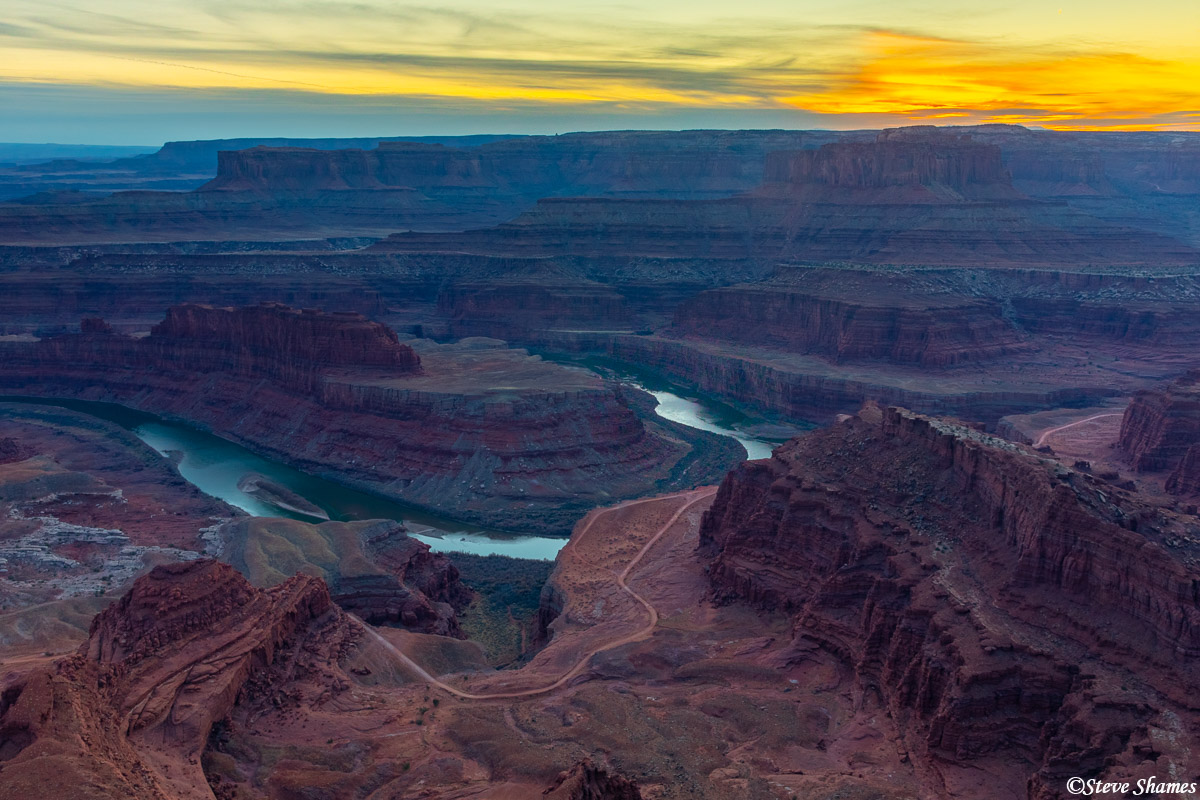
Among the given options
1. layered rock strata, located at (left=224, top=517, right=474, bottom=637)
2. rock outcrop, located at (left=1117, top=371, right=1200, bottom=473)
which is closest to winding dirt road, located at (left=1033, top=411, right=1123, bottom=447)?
rock outcrop, located at (left=1117, top=371, right=1200, bottom=473)

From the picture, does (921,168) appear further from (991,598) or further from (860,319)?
(991,598)

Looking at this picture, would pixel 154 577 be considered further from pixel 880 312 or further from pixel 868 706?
pixel 880 312

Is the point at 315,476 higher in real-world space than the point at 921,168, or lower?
lower

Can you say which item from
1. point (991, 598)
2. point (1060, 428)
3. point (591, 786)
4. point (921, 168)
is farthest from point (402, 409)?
point (921, 168)

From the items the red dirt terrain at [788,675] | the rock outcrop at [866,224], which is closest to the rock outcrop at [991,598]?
the red dirt terrain at [788,675]

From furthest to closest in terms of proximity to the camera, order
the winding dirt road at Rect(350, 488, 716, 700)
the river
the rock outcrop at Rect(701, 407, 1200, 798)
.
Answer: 1. the river
2. the winding dirt road at Rect(350, 488, 716, 700)
3. the rock outcrop at Rect(701, 407, 1200, 798)

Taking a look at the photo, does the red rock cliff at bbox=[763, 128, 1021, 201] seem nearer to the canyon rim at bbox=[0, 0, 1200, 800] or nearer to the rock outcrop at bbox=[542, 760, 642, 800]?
the canyon rim at bbox=[0, 0, 1200, 800]
